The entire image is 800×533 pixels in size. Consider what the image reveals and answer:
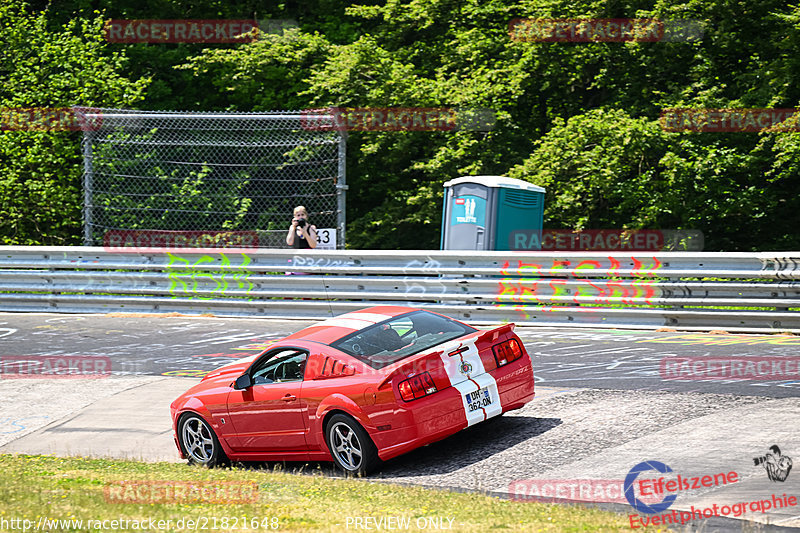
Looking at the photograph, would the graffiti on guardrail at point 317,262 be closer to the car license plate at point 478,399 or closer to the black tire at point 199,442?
the black tire at point 199,442

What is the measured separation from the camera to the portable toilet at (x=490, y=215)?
15.4 metres

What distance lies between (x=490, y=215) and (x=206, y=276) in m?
4.92

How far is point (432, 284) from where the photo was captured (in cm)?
1452

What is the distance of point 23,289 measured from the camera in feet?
57.2

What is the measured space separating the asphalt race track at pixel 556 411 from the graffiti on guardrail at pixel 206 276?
3.42 ft

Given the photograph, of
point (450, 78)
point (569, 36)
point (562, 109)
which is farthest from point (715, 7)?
point (450, 78)

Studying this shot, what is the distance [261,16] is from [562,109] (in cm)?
1015

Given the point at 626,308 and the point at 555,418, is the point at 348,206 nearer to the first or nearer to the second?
the point at 626,308

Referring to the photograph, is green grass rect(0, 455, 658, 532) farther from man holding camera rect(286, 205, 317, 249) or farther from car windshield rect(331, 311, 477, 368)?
man holding camera rect(286, 205, 317, 249)

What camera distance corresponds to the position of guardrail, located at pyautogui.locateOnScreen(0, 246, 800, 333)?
12.6m
